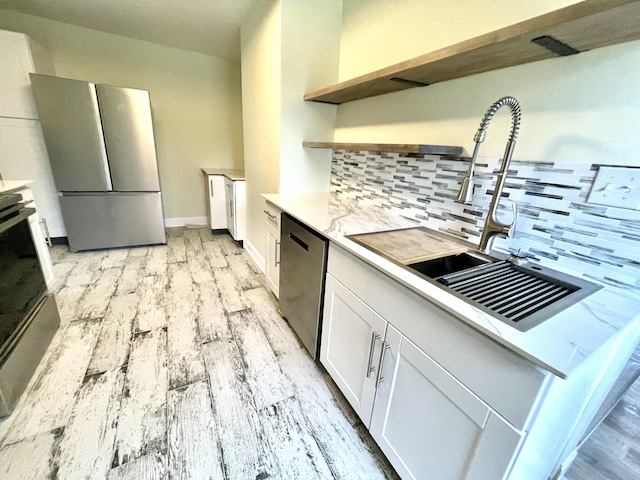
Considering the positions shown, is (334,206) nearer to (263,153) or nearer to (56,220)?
(263,153)

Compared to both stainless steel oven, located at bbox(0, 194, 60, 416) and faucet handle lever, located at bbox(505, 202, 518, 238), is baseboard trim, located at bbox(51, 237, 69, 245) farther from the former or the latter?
faucet handle lever, located at bbox(505, 202, 518, 238)

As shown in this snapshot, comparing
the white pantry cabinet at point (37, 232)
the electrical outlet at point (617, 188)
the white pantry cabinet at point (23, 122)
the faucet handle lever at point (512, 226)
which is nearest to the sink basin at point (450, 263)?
the faucet handle lever at point (512, 226)

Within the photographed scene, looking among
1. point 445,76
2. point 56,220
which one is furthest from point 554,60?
point 56,220

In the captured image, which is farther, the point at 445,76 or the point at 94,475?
the point at 445,76

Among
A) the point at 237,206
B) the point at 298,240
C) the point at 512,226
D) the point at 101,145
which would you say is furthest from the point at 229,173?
the point at 512,226

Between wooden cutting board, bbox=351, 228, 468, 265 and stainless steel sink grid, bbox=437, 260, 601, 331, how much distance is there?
0.17 m

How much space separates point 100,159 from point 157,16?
1536 mm

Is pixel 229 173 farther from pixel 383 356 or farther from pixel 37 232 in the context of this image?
pixel 383 356

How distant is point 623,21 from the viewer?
0.71m

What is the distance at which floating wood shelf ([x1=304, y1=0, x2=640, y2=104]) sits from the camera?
693 millimetres

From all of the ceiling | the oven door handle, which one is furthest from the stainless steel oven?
the ceiling

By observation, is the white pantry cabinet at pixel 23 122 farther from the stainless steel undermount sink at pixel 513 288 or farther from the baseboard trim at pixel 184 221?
the stainless steel undermount sink at pixel 513 288

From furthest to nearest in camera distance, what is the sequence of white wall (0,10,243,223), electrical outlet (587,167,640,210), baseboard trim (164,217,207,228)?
1. baseboard trim (164,217,207,228)
2. white wall (0,10,243,223)
3. electrical outlet (587,167,640,210)

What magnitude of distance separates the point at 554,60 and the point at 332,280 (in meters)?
1.21
